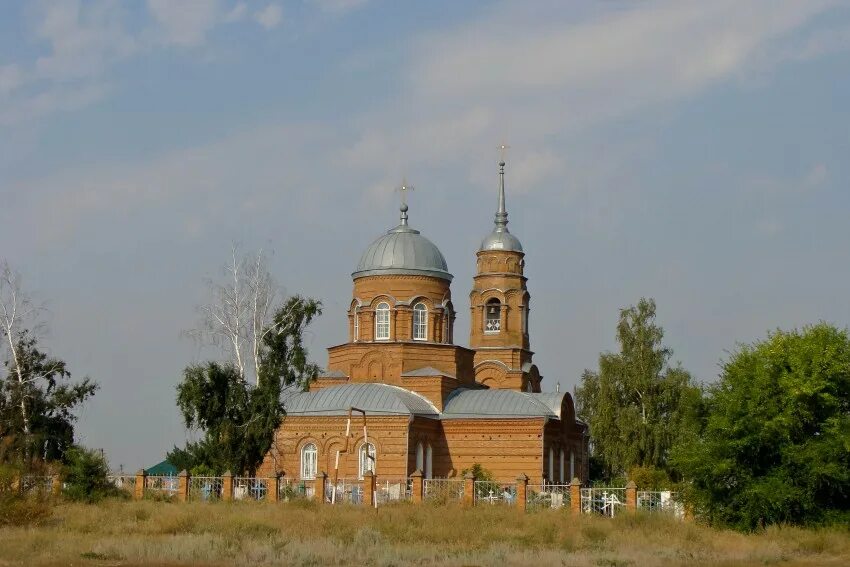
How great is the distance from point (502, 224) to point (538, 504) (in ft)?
71.7

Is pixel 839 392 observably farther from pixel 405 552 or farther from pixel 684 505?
pixel 405 552

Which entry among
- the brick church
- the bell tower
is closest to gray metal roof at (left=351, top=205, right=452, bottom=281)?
the brick church

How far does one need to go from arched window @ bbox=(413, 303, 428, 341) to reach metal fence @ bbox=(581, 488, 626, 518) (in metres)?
14.1

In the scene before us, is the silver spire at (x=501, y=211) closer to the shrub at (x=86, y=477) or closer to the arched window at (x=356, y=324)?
the arched window at (x=356, y=324)

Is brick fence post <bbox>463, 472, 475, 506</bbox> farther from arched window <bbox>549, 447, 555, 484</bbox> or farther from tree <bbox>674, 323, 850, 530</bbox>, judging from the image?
arched window <bbox>549, 447, 555, 484</bbox>

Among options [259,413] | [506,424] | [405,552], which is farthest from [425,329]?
[405,552]

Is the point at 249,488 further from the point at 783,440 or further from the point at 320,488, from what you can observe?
the point at 783,440

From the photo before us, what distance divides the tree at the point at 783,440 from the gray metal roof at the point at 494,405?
15916 mm

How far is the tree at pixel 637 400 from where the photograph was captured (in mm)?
47469

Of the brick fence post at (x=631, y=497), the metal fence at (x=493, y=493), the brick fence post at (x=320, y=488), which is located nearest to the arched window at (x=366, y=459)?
the metal fence at (x=493, y=493)

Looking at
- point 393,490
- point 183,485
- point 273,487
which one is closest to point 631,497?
point 273,487

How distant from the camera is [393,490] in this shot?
3938cm

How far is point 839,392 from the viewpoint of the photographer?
91.6ft

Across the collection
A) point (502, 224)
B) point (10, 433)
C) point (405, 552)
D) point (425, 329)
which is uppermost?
point (502, 224)
